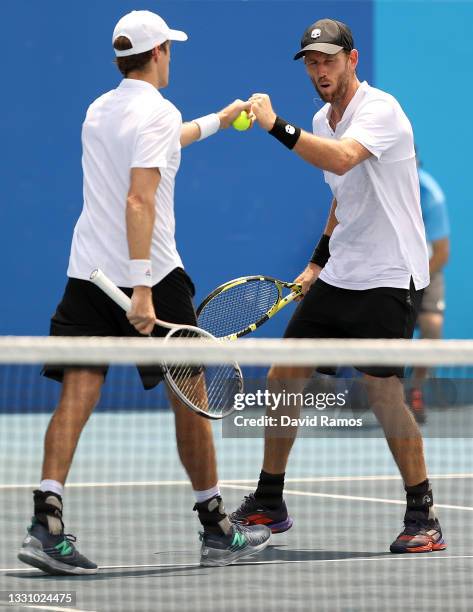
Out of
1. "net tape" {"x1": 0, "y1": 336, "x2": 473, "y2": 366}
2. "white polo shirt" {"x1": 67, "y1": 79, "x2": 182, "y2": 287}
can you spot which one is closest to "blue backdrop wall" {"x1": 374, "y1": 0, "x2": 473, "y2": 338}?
"white polo shirt" {"x1": 67, "y1": 79, "x2": 182, "y2": 287}

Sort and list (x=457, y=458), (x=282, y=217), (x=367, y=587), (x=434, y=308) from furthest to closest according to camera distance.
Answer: (x=282, y=217) < (x=434, y=308) < (x=457, y=458) < (x=367, y=587)

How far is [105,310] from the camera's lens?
549 cm

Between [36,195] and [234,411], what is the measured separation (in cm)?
Answer: 560

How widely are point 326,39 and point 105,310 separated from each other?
131 centimetres

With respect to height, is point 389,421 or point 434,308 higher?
point 434,308

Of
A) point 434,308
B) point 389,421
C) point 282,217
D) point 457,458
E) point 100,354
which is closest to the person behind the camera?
point 100,354

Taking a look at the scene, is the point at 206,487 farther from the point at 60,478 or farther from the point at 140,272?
the point at 140,272

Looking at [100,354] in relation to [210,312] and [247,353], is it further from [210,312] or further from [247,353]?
[210,312]

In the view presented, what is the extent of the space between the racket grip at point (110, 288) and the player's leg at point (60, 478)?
0.87 ft

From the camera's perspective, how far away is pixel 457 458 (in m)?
8.70

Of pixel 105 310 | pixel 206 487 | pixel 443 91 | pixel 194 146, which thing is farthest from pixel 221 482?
pixel 443 91

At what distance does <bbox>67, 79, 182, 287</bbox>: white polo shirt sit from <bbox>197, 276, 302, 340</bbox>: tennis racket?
0.85 meters

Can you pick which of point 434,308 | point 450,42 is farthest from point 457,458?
point 450,42

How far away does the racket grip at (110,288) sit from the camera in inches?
210
